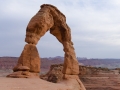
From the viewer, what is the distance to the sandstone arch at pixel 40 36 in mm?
12875

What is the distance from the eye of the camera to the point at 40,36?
13672mm

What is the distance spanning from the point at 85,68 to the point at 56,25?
20.3 m

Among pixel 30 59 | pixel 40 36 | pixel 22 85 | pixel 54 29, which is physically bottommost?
pixel 22 85

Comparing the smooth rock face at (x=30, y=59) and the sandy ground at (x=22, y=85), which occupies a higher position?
the smooth rock face at (x=30, y=59)

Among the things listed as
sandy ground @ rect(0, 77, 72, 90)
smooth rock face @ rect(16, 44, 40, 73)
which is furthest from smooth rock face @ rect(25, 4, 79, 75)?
sandy ground @ rect(0, 77, 72, 90)

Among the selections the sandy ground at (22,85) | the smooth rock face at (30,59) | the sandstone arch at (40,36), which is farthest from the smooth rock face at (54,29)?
the sandy ground at (22,85)

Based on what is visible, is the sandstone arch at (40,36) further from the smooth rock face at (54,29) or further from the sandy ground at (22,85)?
the sandy ground at (22,85)

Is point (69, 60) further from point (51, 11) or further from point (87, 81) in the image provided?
point (87, 81)

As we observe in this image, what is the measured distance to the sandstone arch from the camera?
1288cm

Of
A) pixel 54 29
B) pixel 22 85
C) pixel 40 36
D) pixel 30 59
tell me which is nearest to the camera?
pixel 22 85

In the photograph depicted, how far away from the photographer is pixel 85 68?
115 feet

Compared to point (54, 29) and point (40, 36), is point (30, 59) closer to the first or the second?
point (40, 36)

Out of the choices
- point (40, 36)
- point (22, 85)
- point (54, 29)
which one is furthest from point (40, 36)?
point (22, 85)

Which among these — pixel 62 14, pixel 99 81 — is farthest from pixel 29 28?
pixel 99 81
